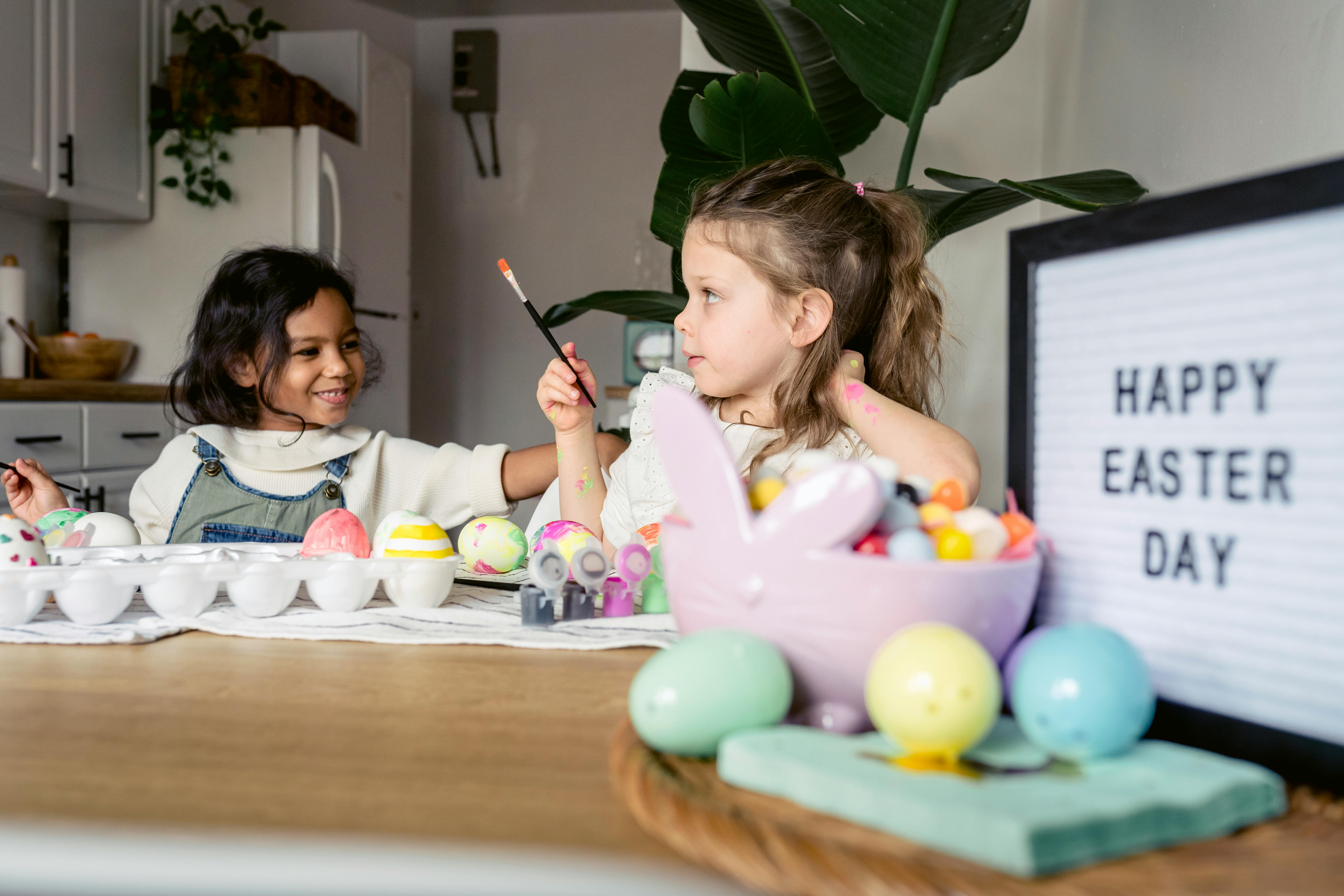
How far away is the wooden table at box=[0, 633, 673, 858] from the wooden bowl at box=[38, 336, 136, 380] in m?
2.85

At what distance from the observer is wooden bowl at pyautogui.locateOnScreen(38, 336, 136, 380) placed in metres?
3.02

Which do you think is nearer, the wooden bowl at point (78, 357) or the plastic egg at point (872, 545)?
the plastic egg at point (872, 545)

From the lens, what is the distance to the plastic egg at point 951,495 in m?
0.52

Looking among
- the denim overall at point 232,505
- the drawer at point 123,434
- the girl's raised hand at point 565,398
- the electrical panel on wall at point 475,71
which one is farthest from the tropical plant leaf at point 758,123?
the electrical panel on wall at point 475,71

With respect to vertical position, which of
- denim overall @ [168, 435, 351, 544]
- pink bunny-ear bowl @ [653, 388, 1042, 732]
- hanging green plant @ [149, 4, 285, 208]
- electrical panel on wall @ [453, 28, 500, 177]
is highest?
electrical panel on wall @ [453, 28, 500, 177]

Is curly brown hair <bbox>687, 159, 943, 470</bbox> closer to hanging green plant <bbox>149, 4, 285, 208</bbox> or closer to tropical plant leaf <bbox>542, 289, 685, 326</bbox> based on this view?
tropical plant leaf <bbox>542, 289, 685, 326</bbox>

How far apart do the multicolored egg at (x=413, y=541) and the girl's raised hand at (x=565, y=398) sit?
1.70ft

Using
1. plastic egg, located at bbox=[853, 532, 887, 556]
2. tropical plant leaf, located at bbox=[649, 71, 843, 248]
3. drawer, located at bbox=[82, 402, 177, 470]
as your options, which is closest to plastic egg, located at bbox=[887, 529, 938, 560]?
plastic egg, located at bbox=[853, 532, 887, 556]

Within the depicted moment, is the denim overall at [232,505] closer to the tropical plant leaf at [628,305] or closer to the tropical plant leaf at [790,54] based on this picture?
the tropical plant leaf at [628,305]

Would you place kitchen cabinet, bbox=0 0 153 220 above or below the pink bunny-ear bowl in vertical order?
above

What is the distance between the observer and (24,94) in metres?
2.94

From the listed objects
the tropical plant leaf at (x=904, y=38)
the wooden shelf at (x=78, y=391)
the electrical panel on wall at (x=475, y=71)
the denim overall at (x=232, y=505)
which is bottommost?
A: the denim overall at (x=232, y=505)

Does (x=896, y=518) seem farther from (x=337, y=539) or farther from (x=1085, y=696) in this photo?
(x=337, y=539)

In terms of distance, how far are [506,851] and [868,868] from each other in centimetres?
11
